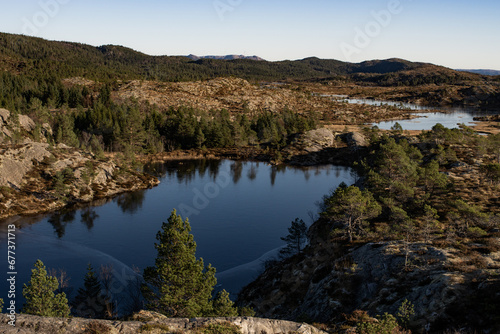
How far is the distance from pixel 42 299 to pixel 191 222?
3880 cm

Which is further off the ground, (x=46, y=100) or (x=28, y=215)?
(x=46, y=100)

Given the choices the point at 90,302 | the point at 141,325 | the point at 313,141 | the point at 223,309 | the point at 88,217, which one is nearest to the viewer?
the point at 141,325

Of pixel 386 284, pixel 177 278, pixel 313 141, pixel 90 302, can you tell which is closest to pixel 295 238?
pixel 386 284

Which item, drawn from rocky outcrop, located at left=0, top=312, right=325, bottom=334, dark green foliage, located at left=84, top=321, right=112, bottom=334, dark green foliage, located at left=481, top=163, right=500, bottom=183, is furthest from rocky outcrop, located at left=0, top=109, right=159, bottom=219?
dark green foliage, located at left=481, top=163, right=500, bottom=183

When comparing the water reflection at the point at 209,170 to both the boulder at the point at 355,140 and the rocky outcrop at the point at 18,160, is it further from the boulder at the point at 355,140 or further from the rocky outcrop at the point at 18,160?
the rocky outcrop at the point at 18,160

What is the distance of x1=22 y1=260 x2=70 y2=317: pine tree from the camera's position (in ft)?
93.1

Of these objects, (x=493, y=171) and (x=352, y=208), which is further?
(x=493, y=171)

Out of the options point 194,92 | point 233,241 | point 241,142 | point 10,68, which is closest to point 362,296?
point 233,241

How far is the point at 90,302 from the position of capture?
37.3 m

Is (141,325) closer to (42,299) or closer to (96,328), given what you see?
(96,328)

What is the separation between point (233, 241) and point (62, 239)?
97.4 ft

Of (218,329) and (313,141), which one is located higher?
(313,141)

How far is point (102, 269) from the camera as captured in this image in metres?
46.7

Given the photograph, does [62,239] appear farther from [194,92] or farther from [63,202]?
[194,92]
